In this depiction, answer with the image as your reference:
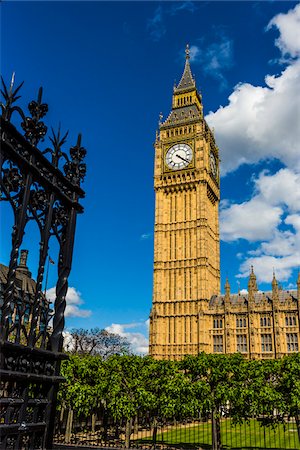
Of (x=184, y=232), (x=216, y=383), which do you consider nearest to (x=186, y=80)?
(x=184, y=232)

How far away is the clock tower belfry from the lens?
64.9 meters

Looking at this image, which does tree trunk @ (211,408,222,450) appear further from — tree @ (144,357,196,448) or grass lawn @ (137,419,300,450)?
tree @ (144,357,196,448)

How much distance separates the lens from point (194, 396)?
28.3 m

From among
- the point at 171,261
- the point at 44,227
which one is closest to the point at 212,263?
the point at 171,261

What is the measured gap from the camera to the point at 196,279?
66812 mm

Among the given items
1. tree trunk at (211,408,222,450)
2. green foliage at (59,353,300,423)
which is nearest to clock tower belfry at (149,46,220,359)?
green foliage at (59,353,300,423)

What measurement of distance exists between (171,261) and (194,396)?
1643 inches

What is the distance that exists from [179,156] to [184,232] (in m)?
13.9

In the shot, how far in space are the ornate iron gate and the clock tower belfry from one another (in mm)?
59204

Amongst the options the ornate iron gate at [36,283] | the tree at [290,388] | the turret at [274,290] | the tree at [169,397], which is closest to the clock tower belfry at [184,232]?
the turret at [274,290]

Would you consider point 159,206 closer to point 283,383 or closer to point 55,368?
point 283,383

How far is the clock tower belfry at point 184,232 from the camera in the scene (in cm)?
6494

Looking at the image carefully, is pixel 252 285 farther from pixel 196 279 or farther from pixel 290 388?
pixel 290 388

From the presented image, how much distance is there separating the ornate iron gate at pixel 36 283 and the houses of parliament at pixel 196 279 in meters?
59.2
